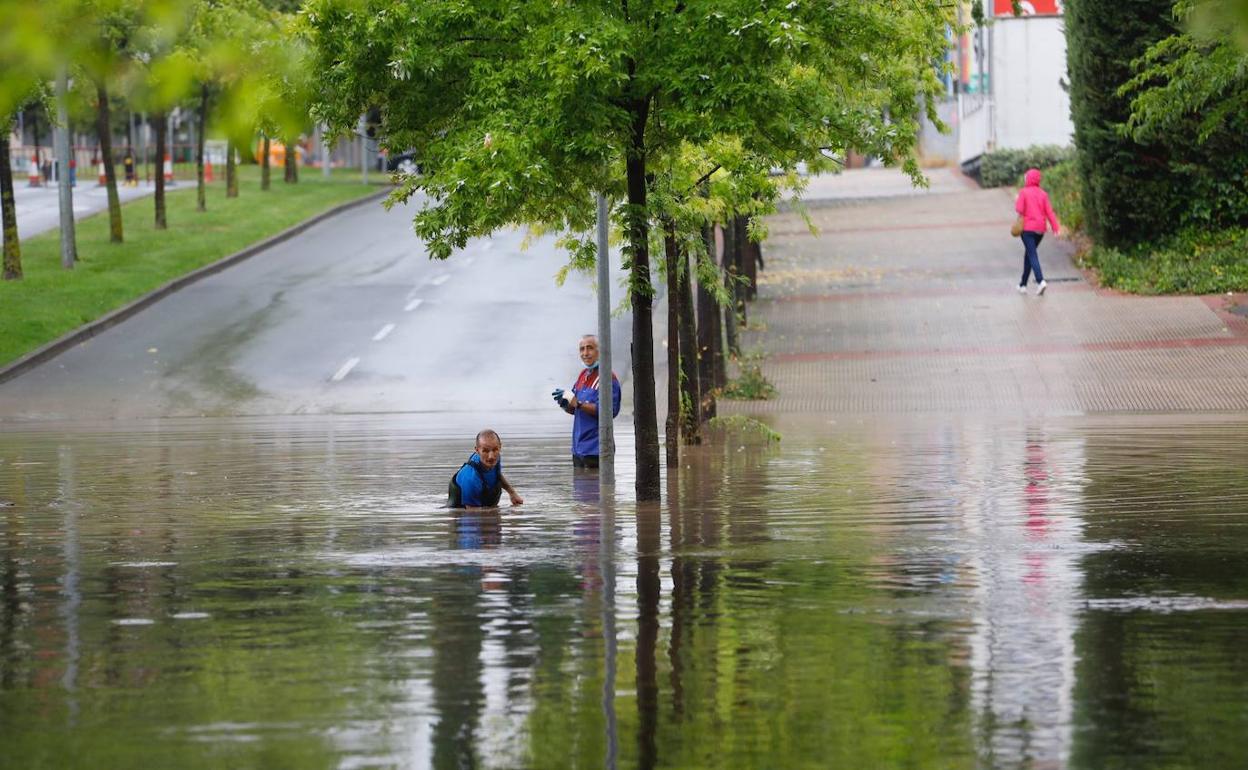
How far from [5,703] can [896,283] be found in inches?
1093

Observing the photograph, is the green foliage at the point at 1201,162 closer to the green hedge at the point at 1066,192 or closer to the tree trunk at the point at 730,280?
the green hedge at the point at 1066,192

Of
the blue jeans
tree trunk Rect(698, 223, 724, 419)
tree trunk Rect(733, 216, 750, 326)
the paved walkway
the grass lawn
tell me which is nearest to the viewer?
tree trunk Rect(698, 223, 724, 419)

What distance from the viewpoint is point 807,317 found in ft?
105

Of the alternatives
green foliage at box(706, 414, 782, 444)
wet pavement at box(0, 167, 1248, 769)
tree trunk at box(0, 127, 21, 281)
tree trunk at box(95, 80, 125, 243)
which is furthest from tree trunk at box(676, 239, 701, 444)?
tree trunk at box(95, 80, 125, 243)

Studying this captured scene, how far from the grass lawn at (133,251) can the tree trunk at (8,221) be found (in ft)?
1.22

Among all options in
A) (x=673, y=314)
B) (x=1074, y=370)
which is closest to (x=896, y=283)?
(x=1074, y=370)

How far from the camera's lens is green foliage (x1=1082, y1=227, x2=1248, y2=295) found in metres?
32.2

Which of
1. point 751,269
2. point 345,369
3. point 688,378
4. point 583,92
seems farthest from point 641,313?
point 751,269

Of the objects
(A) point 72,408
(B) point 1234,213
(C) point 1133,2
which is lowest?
(A) point 72,408

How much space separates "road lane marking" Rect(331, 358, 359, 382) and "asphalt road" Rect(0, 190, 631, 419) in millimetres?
34

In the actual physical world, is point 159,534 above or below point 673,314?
below

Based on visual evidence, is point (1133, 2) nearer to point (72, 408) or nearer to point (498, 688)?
point (72, 408)

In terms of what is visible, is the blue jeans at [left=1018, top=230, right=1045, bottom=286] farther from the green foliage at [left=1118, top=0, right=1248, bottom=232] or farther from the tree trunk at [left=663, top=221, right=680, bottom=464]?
the tree trunk at [left=663, top=221, right=680, bottom=464]

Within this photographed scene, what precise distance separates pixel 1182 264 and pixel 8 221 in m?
20.4
